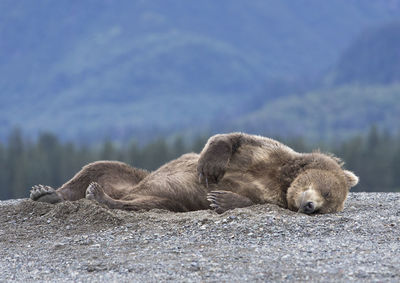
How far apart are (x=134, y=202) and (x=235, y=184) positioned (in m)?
1.45

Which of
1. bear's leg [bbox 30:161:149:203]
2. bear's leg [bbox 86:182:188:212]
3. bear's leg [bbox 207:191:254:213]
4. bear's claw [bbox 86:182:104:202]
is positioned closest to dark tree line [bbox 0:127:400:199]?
bear's leg [bbox 30:161:149:203]

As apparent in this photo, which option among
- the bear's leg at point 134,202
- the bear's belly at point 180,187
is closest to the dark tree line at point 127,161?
the bear's belly at point 180,187

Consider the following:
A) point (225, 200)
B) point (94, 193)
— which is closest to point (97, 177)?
point (94, 193)

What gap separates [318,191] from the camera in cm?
850

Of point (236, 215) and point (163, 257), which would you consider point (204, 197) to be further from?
point (163, 257)

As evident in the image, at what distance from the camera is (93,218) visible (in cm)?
805

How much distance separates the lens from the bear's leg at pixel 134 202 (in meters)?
8.76

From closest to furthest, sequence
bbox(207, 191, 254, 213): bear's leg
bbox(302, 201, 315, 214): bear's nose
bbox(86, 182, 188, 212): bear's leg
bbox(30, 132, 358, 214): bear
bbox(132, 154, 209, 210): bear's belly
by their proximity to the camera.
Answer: bbox(302, 201, 315, 214): bear's nose, bbox(207, 191, 254, 213): bear's leg, bbox(30, 132, 358, 214): bear, bbox(86, 182, 188, 212): bear's leg, bbox(132, 154, 209, 210): bear's belly

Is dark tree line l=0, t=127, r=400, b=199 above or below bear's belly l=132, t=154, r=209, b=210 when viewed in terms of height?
below

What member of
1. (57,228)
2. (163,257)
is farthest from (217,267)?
(57,228)

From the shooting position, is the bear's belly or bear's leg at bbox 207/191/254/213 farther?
the bear's belly

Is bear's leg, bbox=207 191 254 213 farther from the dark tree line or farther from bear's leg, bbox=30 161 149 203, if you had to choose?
the dark tree line

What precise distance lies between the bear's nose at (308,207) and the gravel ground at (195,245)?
223 millimetres

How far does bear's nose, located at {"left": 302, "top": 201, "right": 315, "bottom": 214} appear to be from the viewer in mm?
8305
